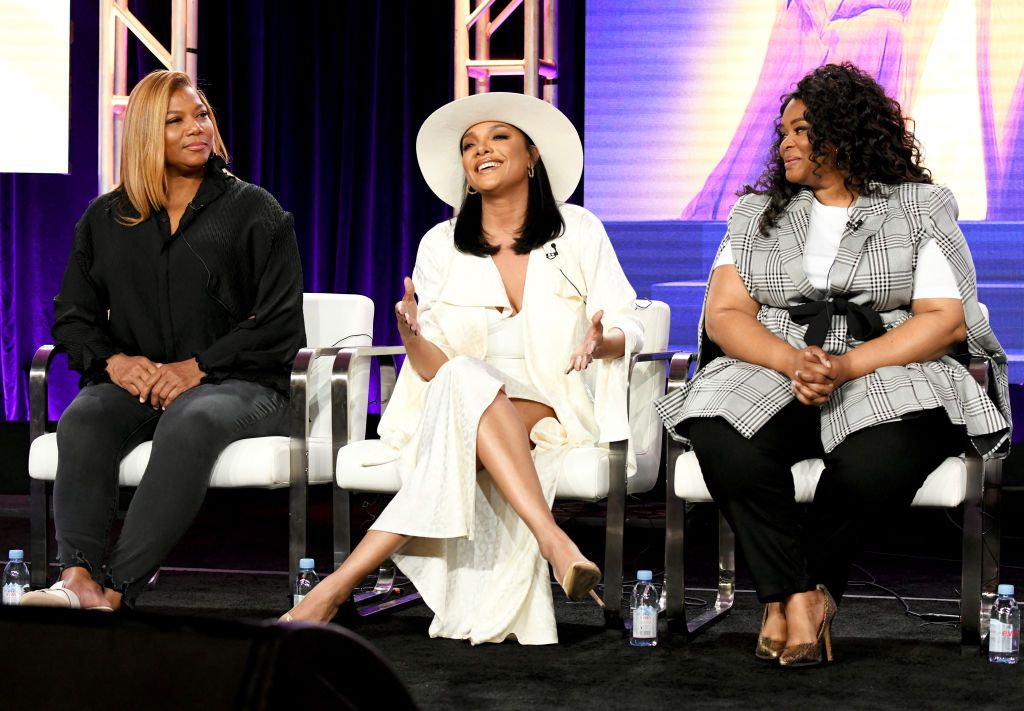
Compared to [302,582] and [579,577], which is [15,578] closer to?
[302,582]

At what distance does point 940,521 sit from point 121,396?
2.76 metres

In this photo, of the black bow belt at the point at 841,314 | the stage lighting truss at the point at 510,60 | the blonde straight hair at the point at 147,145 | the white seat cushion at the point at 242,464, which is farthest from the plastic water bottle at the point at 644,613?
the stage lighting truss at the point at 510,60

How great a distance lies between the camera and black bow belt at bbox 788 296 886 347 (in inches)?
112

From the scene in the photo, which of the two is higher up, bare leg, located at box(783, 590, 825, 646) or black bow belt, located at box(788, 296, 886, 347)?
black bow belt, located at box(788, 296, 886, 347)

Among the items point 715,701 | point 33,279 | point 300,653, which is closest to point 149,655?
point 300,653

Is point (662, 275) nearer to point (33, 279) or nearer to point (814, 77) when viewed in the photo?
point (814, 77)

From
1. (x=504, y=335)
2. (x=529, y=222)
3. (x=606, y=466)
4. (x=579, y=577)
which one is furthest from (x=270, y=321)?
(x=579, y=577)

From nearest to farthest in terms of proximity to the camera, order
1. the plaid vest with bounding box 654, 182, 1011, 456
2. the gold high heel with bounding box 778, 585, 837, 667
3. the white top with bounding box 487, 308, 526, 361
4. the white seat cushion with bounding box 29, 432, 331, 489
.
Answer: the gold high heel with bounding box 778, 585, 837, 667 → the plaid vest with bounding box 654, 182, 1011, 456 → the white seat cushion with bounding box 29, 432, 331, 489 → the white top with bounding box 487, 308, 526, 361

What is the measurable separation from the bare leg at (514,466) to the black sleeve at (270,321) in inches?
26.9

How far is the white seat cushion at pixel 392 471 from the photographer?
289 cm

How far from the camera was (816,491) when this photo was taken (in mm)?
2738

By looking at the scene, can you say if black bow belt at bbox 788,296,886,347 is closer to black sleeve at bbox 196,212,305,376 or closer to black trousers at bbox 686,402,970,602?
black trousers at bbox 686,402,970,602

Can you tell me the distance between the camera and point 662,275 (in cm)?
456

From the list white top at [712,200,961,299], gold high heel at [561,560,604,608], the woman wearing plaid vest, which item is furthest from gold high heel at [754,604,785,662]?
white top at [712,200,961,299]
